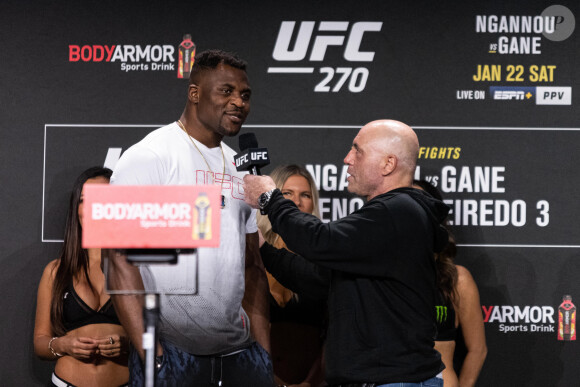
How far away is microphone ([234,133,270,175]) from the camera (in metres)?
2.16

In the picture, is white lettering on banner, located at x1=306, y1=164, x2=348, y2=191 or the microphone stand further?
white lettering on banner, located at x1=306, y1=164, x2=348, y2=191

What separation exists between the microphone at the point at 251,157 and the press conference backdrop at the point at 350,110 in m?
1.27

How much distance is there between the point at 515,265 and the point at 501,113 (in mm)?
809

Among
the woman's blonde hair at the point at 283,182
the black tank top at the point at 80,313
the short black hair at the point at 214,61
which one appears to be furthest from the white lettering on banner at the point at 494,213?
the black tank top at the point at 80,313

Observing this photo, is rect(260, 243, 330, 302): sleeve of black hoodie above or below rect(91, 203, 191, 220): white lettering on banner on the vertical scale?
below

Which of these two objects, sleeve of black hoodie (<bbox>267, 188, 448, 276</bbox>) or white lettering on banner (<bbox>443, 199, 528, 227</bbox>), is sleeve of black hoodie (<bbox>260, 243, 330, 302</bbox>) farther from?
white lettering on banner (<bbox>443, 199, 528, 227</bbox>)

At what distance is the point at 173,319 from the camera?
2.10 meters

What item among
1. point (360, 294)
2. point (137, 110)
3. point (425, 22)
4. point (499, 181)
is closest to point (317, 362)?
point (360, 294)

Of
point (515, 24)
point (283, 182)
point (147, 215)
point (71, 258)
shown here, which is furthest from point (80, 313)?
point (515, 24)

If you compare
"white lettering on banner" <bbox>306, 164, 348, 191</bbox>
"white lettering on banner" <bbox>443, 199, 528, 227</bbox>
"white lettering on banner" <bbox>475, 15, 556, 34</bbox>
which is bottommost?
"white lettering on banner" <bbox>443, 199, 528, 227</bbox>

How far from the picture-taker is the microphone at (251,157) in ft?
7.07

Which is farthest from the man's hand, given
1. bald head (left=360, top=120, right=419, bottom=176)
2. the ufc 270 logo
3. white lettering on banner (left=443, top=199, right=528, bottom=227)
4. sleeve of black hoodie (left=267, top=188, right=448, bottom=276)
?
white lettering on banner (left=443, top=199, right=528, bottom=227)

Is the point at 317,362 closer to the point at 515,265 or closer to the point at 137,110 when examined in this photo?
the point at 515,265

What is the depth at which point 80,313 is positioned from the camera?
3.04 metres
